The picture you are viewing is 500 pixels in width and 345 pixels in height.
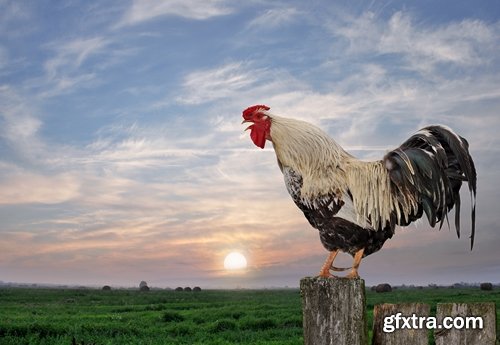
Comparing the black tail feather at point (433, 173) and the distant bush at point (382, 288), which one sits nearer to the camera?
the black tail feather at point (433, 173)

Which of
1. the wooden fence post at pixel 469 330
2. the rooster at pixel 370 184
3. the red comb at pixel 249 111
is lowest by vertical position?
the wooden fence post at pixel 469 330

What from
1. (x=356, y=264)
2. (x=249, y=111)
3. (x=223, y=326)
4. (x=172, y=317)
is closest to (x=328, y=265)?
(x=356, y=264)

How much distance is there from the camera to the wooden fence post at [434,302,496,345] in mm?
3596

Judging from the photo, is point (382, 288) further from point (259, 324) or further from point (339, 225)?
point (339, 225)

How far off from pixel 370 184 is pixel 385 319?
1.37 m

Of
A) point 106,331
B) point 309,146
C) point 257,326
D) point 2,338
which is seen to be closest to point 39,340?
point 2,338

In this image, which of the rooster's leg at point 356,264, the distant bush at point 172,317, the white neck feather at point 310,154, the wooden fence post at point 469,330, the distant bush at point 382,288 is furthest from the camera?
the distant bush at point 382,288

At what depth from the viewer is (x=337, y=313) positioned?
3619 millimetres

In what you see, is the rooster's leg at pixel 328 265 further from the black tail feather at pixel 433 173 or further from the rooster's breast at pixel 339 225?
the black tail feather at pixel 433 173

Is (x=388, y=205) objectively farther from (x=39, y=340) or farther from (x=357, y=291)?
(x=39, y=340)

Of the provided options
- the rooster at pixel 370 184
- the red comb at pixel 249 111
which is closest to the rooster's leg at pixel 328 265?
the rooster at pixel 370 184

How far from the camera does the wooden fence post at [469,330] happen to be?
11.8 ft

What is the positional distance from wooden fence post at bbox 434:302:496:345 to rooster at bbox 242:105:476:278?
819mm

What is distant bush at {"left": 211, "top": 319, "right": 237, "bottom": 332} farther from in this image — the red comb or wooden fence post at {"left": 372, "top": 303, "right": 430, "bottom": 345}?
wooden fence post at {"left": 372, "top": 303, "right": 430, "bottom": 345}
